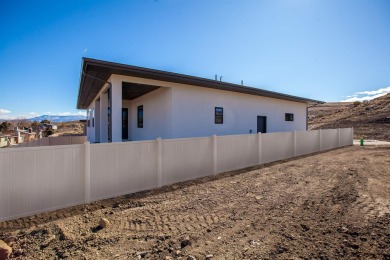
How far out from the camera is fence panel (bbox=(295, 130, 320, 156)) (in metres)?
12.4

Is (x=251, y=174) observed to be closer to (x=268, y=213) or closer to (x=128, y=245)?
(x=268, y=213)

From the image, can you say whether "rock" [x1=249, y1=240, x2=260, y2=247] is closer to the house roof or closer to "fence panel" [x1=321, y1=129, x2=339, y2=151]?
the house roof

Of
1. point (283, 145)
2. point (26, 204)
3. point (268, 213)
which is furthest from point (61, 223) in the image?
point (283, 145)

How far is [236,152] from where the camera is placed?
8633mm

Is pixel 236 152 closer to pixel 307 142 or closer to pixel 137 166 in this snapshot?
pixel 137 166

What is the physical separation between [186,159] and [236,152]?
2.54 metres

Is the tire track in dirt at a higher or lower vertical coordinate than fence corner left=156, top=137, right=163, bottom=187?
lower

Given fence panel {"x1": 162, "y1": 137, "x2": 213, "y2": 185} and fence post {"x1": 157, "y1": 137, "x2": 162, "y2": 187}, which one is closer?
fence post {"x1": 157, "y1": 137, "x2": 162, "y2": 187}

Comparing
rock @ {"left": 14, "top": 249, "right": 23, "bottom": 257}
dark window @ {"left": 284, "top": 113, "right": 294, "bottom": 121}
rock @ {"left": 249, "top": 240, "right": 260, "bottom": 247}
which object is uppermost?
dark window @ {"left": 284, "top": 113, "right": 294, "bottom": 121}

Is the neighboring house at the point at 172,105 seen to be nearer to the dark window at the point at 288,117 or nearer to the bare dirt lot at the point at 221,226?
the dark window at the point at 288,117

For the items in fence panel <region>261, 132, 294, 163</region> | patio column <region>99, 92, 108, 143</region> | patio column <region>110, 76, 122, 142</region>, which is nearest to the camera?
patio column <region>110, 76, 122, 142</region>

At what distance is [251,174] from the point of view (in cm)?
777

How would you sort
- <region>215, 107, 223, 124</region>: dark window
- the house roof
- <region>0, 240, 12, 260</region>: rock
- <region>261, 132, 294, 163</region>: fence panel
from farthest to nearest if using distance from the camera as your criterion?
<region>215, 107, 223, 124</region>: dark window
<region>261, 132, 294, 163</region>: fence panel
the house roof
<region>0, 240, 12, 260</region>: rock

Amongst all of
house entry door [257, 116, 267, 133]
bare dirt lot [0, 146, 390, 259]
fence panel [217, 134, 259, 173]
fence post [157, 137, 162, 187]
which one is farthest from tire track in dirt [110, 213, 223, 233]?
house entry door [257, 116, 267, 133]
